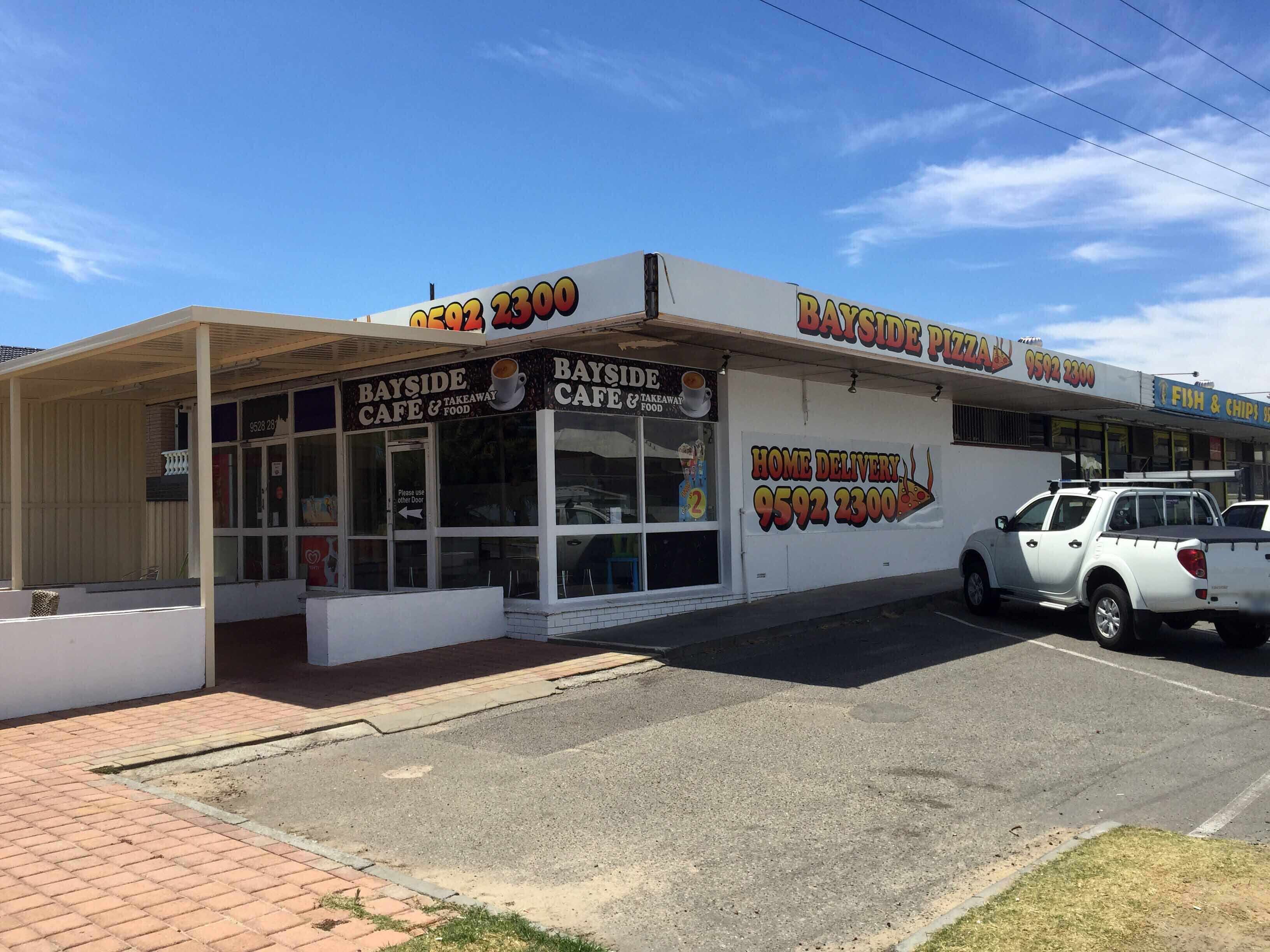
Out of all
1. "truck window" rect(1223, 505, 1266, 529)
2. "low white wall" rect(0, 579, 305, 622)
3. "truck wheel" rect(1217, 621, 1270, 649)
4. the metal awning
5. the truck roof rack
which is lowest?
"truck wheel" rect(1217, 621, 1270, 649)

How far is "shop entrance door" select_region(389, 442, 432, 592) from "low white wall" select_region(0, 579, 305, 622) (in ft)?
6.36

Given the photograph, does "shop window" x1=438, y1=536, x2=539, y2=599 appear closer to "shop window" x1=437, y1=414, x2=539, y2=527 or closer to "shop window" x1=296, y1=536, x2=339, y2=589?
"shop window" x1=437, y1=414, x2=539, y2=527

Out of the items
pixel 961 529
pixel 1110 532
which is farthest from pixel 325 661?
pixel 961 529

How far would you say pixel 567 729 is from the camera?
27.3 ft

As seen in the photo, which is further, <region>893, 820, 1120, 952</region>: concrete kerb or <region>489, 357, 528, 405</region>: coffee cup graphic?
<region>489, 357, 528, 405</region>: coffee cup graphic

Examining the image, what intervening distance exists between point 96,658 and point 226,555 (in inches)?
346

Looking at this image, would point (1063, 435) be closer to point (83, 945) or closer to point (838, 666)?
point (838, 666)

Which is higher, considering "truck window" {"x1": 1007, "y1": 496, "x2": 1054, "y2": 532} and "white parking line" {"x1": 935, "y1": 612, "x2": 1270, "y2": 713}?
"truck window" {"x1": 1007, "y1": 496, "x2": 1054, "y2": 532}

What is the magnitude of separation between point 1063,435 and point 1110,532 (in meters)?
13.0

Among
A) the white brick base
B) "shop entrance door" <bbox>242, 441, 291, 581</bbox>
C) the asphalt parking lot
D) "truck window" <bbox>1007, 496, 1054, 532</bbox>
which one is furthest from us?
"shop entrance door" <bbox>242, 441, 291, 581</bbox>

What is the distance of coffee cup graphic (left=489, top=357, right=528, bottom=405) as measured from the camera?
12727mm

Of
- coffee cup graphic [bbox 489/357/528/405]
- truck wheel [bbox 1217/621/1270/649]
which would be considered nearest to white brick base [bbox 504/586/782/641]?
coffee cup graphic [bbox 489/357/528/405]

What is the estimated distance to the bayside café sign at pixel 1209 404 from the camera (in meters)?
23.0

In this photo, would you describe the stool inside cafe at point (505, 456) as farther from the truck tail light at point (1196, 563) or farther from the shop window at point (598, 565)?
the truck tail light at point (1196, 563)
